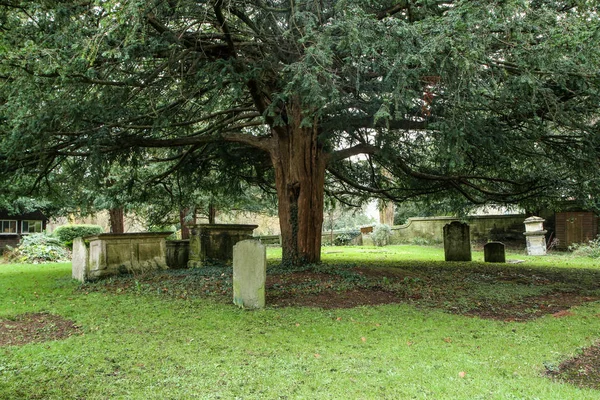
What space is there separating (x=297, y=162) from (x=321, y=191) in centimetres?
100

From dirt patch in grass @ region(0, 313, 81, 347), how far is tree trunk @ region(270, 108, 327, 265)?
16.9 feet

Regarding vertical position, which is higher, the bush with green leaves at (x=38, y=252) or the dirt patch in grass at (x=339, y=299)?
the bush with green leaves at (x=38, y=252)

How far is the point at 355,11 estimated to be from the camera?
520 centimetres

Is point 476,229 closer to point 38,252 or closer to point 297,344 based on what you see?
point 297,344

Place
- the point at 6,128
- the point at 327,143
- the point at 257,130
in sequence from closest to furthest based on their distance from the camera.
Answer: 1. the point at 6,128
2. the point at 327,143
3. the point at 257,130

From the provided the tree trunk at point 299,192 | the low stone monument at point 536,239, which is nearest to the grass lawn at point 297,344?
the tree trunk at point 299,192

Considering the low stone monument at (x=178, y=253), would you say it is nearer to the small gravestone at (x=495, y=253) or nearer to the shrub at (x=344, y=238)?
the small gravestone at (x=495, y=253)

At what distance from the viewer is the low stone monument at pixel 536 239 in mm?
16922

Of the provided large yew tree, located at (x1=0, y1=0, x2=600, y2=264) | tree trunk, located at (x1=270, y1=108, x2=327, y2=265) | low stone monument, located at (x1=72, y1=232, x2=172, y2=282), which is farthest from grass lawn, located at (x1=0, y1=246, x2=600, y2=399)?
large yew tree, located at (x1=0, y1=0, x2=600, y2=264)

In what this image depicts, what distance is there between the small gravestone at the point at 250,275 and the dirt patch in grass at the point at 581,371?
4016 millimetres

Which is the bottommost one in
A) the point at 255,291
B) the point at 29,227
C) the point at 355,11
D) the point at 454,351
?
the point at 454,351

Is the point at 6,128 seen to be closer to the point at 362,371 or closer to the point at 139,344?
the point at 139,344

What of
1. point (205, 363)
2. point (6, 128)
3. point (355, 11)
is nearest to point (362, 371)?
point (205, 363)

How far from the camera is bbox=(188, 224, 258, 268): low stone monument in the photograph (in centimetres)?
1130
